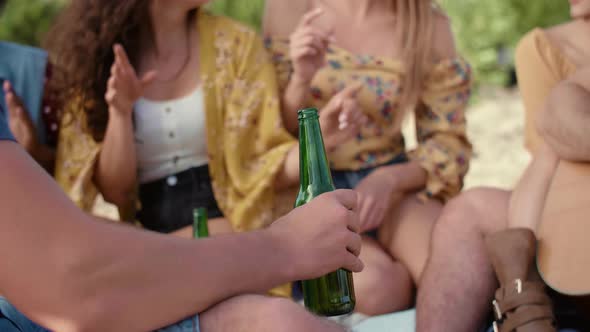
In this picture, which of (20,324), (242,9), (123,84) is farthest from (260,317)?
(242,9)

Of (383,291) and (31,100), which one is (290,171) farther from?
(31,100)

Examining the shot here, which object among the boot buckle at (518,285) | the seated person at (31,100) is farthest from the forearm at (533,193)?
the seated person at (31,100)

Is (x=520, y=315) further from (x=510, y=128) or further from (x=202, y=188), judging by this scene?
(x=510, y=128)

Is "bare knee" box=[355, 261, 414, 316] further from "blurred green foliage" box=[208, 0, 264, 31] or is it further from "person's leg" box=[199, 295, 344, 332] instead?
"blurred green foliage" box=[208, 0, 264, 31]

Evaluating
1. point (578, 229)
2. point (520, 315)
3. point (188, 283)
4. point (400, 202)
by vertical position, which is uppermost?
point (188, 283)

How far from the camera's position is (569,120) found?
1.65 meters

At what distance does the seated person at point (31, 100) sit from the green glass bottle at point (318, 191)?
1047 millimetres

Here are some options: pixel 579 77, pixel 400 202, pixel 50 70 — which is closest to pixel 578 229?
pixel 579 77

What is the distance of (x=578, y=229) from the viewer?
Result: 1.56 metres

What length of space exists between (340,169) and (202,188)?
471 millimetres

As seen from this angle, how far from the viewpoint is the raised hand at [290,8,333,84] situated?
1.98 m

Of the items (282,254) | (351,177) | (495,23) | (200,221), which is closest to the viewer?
(282,254)

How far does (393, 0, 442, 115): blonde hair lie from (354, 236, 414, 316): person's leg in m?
0.55

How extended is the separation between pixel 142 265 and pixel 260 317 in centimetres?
19
